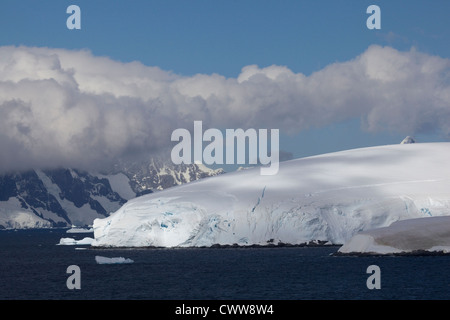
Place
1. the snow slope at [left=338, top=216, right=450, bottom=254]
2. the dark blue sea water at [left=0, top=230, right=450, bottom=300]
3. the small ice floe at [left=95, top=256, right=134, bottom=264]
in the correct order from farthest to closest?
the snow slope at [left=338, top=216, right=450, bottom=254] < the small ice floe at [left=95, top=256, right=134, bottom=264] < the dark blue sea water at [left=0, top=230, right=450, bottom=300]

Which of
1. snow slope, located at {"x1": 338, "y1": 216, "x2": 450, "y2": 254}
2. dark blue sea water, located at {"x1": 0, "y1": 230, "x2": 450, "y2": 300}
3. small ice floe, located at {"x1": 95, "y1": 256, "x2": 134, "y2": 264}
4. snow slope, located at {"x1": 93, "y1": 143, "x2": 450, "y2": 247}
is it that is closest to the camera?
Result: dark blue sea water, located at {"x1": 0, "y1": 230, "x2": 450, "y2": 300}

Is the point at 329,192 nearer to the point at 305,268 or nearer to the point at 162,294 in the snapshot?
the point at 305,268

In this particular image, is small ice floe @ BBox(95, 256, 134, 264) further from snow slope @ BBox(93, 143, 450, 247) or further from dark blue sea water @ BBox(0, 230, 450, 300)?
snow slope @ BBox(93, 143, 450, 247)

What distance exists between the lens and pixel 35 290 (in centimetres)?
5506

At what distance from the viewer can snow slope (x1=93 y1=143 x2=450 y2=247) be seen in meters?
94.2

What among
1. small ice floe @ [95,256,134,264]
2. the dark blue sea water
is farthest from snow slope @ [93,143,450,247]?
small ice floe @ [95,256,134,264]

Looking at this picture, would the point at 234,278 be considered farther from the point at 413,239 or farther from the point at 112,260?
the point at 413,239

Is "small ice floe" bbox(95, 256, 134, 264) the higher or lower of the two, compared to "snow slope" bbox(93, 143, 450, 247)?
lower

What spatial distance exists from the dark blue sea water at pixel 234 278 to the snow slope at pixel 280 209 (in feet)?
29.5

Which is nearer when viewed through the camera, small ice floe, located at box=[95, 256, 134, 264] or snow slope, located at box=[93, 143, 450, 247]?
small ice floe, located at box=[95, 256, 134, 264]

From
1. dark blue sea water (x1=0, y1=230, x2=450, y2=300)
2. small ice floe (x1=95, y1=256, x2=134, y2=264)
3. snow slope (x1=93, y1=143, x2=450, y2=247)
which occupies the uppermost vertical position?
snow slope (x1=93, y1=143, x2=450, y2=247)

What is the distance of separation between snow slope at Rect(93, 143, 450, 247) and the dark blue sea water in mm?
9004

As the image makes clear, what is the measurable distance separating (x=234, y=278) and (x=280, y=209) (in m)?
34.6

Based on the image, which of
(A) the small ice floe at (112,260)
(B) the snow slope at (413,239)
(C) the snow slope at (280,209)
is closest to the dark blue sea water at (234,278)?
(A) the small ice floe at (112,260)
